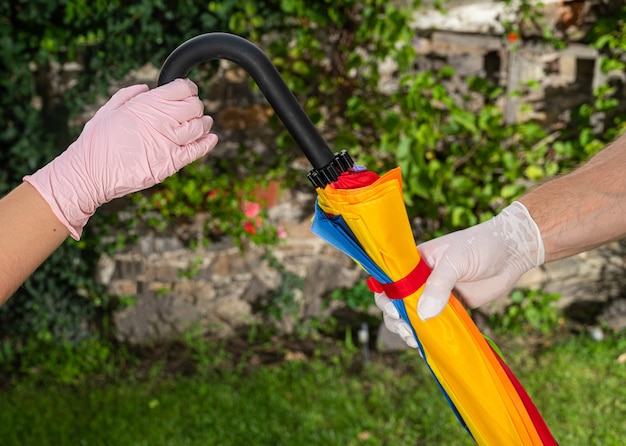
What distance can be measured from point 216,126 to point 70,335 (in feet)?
5.34

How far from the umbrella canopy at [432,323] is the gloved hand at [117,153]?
1.41ft

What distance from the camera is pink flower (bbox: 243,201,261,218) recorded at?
3.83 m

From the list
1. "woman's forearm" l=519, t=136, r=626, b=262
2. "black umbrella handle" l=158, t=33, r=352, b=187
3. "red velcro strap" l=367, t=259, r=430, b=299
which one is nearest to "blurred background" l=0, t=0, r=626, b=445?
"woman's forearm" l=519, t=136, r=626, b=262

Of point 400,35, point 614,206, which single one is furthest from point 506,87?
point 614,206

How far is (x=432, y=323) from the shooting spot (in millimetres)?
1362

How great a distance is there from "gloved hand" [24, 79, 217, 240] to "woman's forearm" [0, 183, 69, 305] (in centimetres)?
2

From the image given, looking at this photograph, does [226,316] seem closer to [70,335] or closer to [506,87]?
[70,335]

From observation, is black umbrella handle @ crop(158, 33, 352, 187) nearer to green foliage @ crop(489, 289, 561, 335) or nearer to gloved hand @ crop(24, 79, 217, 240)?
gloved hand @ crop(24, 79, 217, 240)

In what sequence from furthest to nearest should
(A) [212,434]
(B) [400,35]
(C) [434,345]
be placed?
1. (B) [400,35]
2. (A) [212,434]
3. (C) [434,345]

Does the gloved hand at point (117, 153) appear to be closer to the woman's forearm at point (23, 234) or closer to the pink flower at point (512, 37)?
the woman's forearm at point (23, 234)

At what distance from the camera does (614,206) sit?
1.58 meters

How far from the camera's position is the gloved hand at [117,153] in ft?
4.66

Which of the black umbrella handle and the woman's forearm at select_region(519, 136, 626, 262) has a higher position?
the black umbrella handle

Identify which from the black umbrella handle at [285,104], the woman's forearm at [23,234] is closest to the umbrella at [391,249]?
the black umbrella handle at [285,104]
